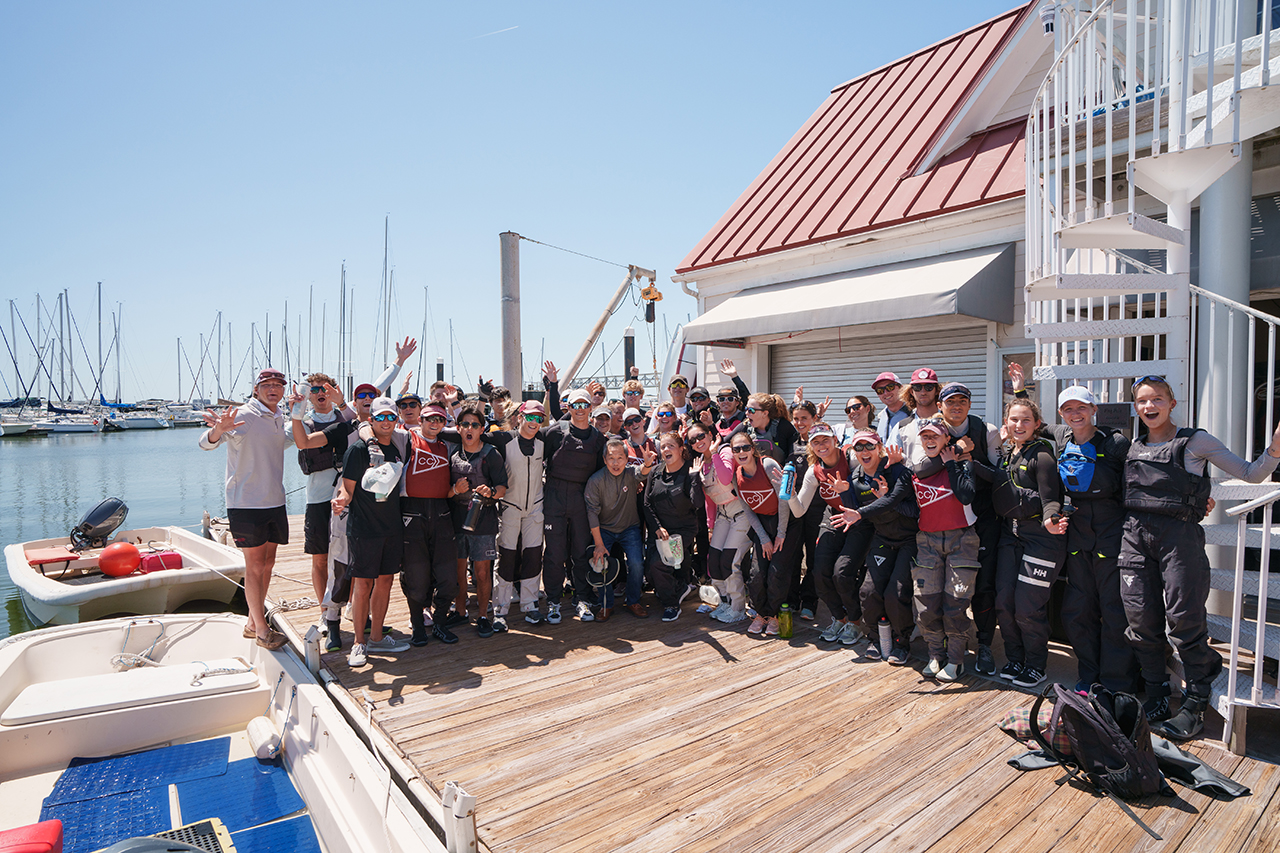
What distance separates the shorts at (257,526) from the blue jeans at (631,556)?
8.35 ft

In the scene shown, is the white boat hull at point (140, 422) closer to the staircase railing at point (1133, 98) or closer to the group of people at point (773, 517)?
the group of people at point (773, 517)

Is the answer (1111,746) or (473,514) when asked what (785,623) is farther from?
(473,514)

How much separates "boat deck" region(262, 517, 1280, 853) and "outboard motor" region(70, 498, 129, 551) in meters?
7.38

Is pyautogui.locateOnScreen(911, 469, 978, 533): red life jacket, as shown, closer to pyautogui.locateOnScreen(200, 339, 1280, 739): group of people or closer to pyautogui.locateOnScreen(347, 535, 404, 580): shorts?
pyautogui.locateOnScreen(200, 339, 1280, 739): group of people

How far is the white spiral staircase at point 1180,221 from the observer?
12.3 feet

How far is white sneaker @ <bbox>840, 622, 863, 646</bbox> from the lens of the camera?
5.16 meters

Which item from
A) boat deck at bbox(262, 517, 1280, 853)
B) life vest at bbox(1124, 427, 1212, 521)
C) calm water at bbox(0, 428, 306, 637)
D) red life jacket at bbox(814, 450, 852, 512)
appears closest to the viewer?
boat deck at bbox(262, 517, 1280, 853)

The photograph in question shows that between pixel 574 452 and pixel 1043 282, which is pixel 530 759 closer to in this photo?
pixel 574 452

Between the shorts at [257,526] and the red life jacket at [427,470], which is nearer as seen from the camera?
the shorts at [257,526]

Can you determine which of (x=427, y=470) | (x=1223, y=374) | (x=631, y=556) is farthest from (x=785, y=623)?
(x=1223, y=374)

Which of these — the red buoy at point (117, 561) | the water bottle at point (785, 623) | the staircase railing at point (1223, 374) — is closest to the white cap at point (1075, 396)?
the staircase railing at point (1223, 374)

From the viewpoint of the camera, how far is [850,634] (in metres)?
5.19

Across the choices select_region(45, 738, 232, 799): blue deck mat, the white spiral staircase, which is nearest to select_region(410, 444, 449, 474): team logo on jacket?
select_region(45, 738, 232, 799): blue deck mat

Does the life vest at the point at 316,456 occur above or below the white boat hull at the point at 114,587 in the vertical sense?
above
